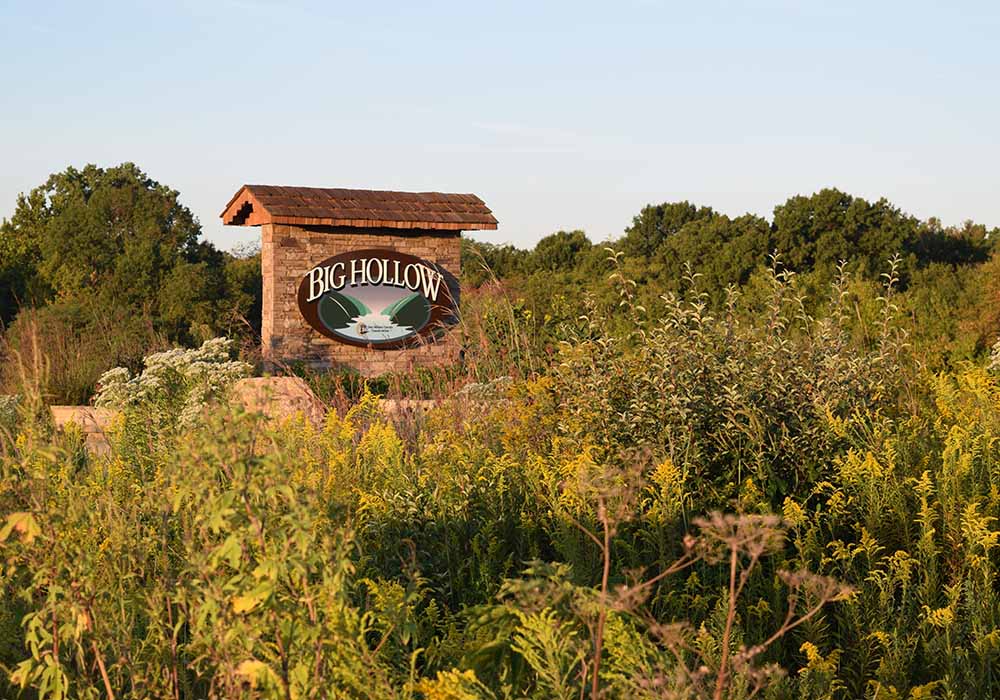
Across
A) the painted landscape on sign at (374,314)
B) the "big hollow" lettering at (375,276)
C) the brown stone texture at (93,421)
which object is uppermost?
the "big hollow" lettering at (375,276)

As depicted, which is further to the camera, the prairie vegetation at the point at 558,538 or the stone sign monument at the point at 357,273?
the stone sign monument at the point at 357,273

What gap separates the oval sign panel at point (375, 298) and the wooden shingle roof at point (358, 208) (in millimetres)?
615

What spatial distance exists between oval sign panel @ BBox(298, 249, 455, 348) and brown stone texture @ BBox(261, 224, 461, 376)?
0.45 ft

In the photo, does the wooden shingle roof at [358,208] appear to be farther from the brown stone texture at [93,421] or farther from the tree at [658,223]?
the tree at [658,223]

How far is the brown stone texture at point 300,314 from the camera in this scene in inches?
690

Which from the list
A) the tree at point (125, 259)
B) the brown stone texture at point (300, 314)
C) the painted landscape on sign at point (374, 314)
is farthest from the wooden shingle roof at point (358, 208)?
the tree at point (125, 259)

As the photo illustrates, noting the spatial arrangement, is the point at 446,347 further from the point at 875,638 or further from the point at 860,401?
the point at 875,638

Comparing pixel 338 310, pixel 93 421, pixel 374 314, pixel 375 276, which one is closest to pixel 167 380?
pixel 93 421

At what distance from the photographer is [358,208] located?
59.8 feet

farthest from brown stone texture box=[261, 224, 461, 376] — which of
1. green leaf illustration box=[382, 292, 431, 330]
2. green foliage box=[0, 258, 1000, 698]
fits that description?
green foliage box=[0, 258, 1000, 698]

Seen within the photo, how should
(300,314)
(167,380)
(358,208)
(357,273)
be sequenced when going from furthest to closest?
1. (358,208)
2. (357,273)
3. (300,314)
4. (167,380)

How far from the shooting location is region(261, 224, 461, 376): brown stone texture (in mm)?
17516

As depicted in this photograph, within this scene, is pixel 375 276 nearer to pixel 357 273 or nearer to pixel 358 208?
pixel 357 273

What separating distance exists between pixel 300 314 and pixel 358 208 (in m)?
2.07
